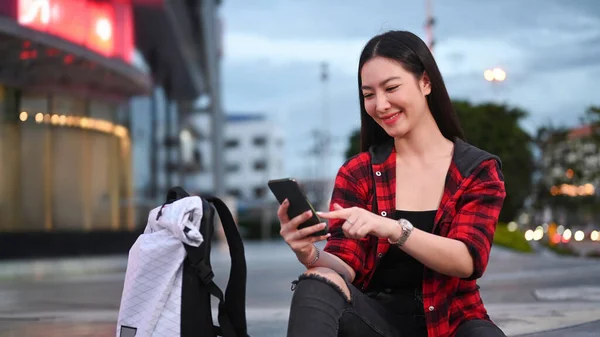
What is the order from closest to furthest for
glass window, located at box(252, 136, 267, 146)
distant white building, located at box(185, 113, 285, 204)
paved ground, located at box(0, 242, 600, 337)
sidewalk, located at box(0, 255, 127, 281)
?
1. paved ground, located at box(0, 242, 600, 337)
2. sidewalk, located at box(0, 255, 127, 281)
3. distant white building, located at box(185, 113, 285, 204)
4. glass window, located at box(252, 136, 267, 146)

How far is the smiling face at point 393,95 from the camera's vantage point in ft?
10.4

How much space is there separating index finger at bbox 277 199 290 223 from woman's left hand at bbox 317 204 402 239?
117 mm

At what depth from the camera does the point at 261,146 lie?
112562 millimetres

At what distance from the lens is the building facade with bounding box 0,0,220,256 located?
A: 19.2m

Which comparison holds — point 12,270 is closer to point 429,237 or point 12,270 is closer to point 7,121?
point 7,121

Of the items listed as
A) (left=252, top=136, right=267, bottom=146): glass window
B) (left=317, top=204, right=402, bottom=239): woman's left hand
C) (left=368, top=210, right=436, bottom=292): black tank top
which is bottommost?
(left=368, top=210, right=436, bottom=292): black tank top

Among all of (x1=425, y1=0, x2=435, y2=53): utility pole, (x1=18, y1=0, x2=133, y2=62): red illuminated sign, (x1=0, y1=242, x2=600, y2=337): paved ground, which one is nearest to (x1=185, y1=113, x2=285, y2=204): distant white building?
(x1=425, y1=0, x2=435, y2=53): utility pole

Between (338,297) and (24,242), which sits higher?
(338,297)

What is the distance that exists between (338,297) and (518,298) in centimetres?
567

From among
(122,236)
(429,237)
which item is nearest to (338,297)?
(429,237)

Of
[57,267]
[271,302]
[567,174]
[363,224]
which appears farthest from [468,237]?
[567,174]

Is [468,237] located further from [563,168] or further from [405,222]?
[563,168]

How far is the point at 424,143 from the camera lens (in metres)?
3.34

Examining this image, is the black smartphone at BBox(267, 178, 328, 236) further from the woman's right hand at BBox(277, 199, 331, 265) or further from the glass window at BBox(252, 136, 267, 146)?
the glass window at BBox(252, 136, 267, 146)
